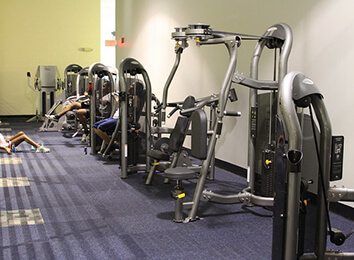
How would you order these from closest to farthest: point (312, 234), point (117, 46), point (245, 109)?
point (312, 234) → point (245, 109) → point (117, 46)

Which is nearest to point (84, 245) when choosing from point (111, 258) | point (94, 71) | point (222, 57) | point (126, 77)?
point (111, 258)

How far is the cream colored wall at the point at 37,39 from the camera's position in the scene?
13250 mm

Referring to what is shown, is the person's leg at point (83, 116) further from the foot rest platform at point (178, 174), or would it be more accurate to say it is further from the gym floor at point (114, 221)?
the foot rest platform at point (178, 174)

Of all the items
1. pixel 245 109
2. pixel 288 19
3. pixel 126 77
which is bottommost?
pixel 245 109

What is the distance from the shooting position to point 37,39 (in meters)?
13.5

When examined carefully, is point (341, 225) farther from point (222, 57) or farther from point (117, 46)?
point (117, 46)

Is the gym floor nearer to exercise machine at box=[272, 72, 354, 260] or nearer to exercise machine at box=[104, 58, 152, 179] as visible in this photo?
exercise machine at box=[104, 58, 152, 179]

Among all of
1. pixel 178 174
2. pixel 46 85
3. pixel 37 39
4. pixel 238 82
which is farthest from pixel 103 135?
pixel 37 39

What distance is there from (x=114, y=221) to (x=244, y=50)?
117 inches

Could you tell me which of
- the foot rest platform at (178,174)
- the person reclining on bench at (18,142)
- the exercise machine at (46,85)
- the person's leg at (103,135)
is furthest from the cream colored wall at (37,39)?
the foot rest platform at (178,174)

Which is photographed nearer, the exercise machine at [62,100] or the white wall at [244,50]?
the white wall at [244,50]

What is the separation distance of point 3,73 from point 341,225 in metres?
12.1

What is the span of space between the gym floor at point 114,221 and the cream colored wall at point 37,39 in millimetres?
8004

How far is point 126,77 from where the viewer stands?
5766mm
